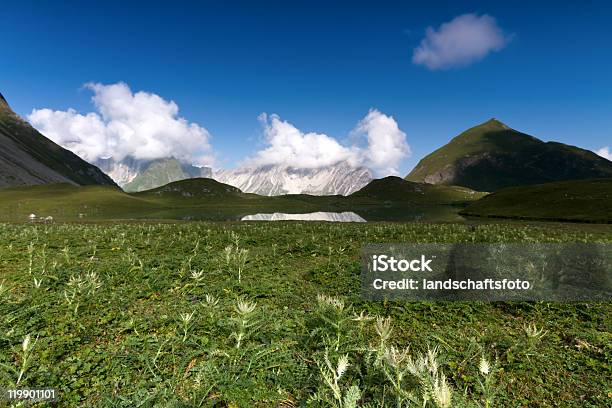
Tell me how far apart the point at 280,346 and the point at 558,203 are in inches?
4354

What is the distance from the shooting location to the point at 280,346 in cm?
877

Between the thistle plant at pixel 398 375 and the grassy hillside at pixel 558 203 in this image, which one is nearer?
the thistle plant at pixel 398 375

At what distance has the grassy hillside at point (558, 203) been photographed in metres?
74.8

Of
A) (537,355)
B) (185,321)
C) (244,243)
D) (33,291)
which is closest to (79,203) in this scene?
(244,243)

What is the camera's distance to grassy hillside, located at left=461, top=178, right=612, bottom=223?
74812mm

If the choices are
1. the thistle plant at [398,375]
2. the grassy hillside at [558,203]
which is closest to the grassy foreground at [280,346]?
the thistle plant at [398,375]

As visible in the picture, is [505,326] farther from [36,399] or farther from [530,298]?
[36,399]

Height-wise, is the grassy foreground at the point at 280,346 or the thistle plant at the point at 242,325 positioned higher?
the thistle plant at the point at 242,325

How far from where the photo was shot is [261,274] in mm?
16094

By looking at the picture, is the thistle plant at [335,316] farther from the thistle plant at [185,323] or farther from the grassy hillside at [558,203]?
the grassy hillside at [558,203]

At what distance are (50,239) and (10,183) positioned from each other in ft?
780

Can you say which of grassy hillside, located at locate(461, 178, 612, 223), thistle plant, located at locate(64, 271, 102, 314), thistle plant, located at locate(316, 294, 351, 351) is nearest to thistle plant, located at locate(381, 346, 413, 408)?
thistle plant, located at locate(316, 294, 351, 351)

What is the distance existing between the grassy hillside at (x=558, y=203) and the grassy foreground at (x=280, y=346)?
251 ft

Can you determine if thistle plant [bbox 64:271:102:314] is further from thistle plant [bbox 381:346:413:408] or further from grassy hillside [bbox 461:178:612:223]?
grassy hillside [bbox 461:178:612:223]
